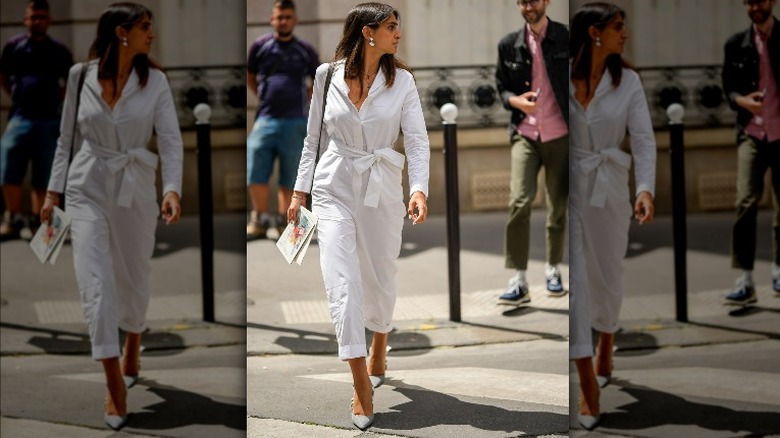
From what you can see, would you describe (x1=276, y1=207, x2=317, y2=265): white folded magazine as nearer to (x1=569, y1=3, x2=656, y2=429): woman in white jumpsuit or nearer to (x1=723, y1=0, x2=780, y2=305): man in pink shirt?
(x1=569, y1=3, x2=656, y2=429): woman in white jumpsuit

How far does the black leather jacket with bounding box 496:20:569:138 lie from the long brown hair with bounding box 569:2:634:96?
A: 0.18 meters

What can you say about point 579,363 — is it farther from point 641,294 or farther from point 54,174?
point 54,174

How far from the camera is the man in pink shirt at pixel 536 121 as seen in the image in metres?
4.56

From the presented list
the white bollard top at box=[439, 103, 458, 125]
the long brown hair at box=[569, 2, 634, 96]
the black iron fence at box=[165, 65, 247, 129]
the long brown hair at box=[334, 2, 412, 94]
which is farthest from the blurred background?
the long brown hair at box=[569, 2, 634, 96]

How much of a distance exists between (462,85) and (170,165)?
1.17 m

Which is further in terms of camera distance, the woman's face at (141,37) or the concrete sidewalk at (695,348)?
the woman's face at (141,37)

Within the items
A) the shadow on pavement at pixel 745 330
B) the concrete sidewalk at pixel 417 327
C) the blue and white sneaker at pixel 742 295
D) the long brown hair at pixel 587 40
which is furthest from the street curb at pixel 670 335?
the long brown hair at pixel 587 40

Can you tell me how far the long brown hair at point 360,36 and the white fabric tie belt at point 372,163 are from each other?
0.23 m

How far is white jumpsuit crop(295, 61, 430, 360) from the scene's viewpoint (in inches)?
179

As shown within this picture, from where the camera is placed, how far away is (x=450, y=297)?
490 centimetres

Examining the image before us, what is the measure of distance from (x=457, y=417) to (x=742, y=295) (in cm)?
118

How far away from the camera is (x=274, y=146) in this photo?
4727 mm

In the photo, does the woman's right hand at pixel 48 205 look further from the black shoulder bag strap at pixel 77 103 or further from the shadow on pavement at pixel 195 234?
the shadow on pavement at pixel 195 234

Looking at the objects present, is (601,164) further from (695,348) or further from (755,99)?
(695,348)
